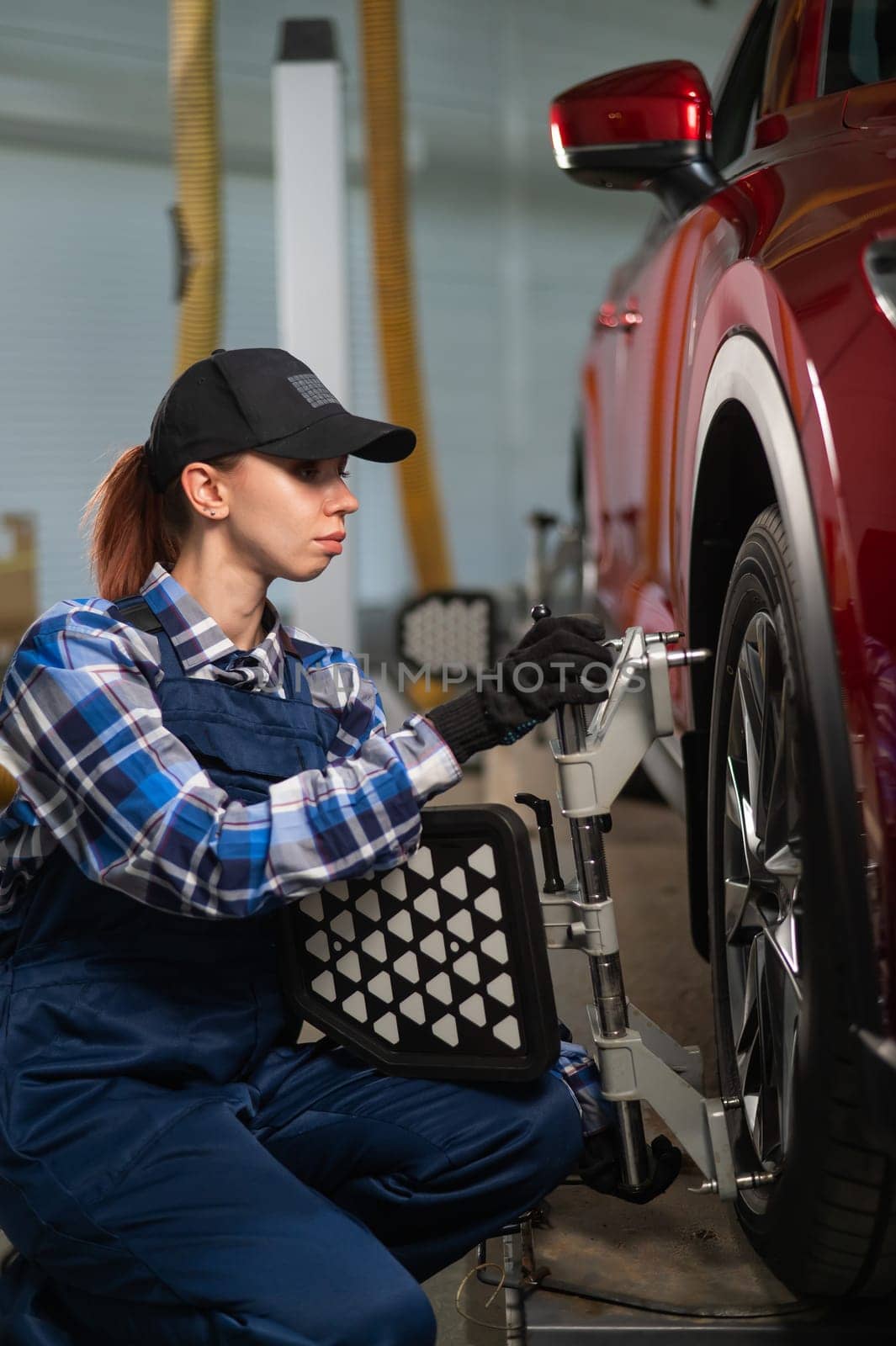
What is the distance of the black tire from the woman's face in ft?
1.46

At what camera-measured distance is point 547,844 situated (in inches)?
58.9

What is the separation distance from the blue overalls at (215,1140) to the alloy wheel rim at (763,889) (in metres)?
0.21

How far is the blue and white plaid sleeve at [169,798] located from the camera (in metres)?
1.28

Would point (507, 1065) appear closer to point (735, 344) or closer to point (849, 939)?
point (849, 939)

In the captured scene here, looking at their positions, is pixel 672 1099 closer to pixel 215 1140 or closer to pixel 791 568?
pixel 215 1140

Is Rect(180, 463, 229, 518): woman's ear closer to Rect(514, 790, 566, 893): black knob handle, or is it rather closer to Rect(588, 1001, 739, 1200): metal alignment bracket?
Rect(514, 790, 566, 893): black knob handle

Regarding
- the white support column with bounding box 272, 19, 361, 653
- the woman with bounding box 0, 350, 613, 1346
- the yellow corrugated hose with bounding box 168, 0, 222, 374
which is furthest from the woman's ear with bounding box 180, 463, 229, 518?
the yellow corrugated hose with bounding box 168, 0, 222, 374

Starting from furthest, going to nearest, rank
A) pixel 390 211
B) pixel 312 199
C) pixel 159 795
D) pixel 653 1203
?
pixel 390 211 < pixel 312 199 < pixel 653 1203 < pixel 159 795

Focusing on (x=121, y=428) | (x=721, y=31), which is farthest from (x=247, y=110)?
(x=721, y=31)

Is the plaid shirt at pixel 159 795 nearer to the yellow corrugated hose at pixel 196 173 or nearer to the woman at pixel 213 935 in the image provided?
the woman at pixel 213 935

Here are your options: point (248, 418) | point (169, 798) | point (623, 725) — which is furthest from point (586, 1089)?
point (248, 418)

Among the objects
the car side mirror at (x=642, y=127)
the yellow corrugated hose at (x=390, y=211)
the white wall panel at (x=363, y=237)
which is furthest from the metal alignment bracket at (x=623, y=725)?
the yellow corrugated hose at (x=390, y=211)

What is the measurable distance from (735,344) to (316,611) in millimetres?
2295

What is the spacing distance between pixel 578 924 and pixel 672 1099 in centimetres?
21
